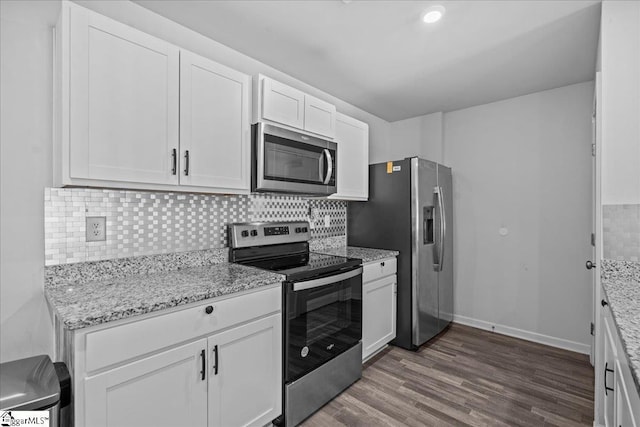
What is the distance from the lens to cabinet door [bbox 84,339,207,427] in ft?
3.81

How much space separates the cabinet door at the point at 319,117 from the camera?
2373mm

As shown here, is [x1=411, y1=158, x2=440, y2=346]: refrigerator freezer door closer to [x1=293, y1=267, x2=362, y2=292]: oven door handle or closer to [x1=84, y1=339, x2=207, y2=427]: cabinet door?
[x1=293, y1=267, x2=362, y2=292]: oven door handle

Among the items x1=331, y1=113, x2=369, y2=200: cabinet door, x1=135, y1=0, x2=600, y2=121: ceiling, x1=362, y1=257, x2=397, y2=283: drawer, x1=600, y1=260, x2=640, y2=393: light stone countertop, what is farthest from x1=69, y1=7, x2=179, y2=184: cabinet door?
x1=600, y1=260, x2=640, y2=393: light stone countertop

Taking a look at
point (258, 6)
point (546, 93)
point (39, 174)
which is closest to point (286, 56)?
point (258, 6)

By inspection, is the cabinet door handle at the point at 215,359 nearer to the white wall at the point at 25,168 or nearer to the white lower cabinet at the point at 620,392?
the white wall at the point at 25,168

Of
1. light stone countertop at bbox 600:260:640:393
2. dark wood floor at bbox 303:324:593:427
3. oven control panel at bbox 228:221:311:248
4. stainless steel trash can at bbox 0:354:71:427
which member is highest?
oven control panel at bbox 228:221:311:248

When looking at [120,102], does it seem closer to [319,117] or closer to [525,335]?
[319,117]

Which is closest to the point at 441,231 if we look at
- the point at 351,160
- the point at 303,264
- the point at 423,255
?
the point at 423,255

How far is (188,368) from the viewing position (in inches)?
55.3

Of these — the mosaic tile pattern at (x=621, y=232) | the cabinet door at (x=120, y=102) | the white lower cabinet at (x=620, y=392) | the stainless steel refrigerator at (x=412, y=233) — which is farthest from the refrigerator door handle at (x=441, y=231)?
the cabinet door at (x=120, y=102)

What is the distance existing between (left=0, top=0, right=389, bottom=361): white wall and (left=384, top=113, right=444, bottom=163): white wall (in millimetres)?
3130

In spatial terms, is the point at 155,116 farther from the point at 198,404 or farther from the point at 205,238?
the point at 198,404

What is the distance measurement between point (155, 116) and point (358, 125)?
6.12ft

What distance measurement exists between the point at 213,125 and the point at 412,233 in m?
1.90
